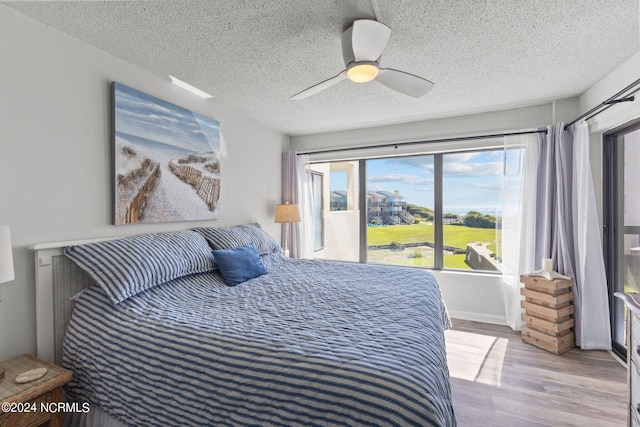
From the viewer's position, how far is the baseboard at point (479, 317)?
11.6 ft

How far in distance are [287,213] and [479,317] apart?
2.66 metres

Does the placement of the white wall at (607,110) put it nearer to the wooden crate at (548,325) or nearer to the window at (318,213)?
the wooden crate at (548,325)

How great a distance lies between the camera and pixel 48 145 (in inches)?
74.3

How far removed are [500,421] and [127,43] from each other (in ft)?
11.4

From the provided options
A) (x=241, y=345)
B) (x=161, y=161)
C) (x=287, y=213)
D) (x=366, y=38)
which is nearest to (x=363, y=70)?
(x=366, y=38)

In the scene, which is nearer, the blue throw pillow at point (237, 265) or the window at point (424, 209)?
the blue throw pillow at point (237, 265)

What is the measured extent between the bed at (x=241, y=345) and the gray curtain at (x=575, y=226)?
1.69 metres

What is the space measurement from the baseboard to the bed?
1718mm

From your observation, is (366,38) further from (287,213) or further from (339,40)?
(287,213)

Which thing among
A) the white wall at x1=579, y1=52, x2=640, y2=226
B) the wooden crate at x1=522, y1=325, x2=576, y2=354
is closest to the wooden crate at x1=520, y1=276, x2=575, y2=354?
the wooden crate at x1=522, y1=325, x2=576, y2=354

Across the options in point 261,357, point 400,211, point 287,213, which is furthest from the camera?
point 400,211

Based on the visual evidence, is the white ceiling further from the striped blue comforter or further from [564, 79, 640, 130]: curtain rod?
the striped blue comforter

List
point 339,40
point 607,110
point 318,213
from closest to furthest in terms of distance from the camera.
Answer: point 339,40 < point 607,110 < point 318,213

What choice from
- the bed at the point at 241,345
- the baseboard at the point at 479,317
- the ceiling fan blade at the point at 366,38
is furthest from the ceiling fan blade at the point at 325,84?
the baseboard at the point at 479,317
